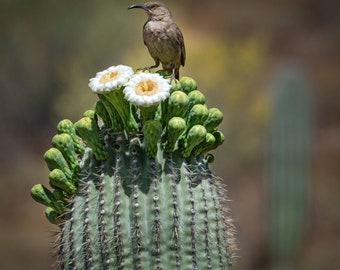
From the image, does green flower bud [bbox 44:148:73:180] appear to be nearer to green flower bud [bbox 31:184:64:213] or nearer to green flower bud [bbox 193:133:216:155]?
green flower bud [bbox 31:184:64:213]

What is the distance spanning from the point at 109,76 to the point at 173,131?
36 cm

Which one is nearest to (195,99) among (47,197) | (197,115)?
(197,115)

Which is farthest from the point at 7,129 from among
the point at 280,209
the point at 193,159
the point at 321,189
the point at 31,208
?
the point at 193,159

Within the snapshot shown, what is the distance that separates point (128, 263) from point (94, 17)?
51.4 feet

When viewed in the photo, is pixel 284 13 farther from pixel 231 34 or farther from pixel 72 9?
pixel 72 9

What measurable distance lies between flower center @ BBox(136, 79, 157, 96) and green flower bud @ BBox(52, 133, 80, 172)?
40 cm

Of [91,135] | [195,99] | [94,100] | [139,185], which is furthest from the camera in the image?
[94,100]

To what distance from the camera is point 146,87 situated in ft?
10.5

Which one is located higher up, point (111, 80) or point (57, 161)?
point (111, 80)

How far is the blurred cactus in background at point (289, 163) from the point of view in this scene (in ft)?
A: 36.8

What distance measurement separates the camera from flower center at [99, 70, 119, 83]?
3.25 metres

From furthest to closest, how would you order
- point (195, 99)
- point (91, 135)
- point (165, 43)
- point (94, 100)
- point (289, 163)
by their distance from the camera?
point (94, 100) < point (289, 163) < point (165, 43) < point (195, 99) < point (91, 135)

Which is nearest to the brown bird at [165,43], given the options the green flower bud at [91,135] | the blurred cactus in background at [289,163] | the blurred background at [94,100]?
the green flower bud at [91,135]

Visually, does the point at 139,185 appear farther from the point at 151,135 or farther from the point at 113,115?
the point at 113,115
